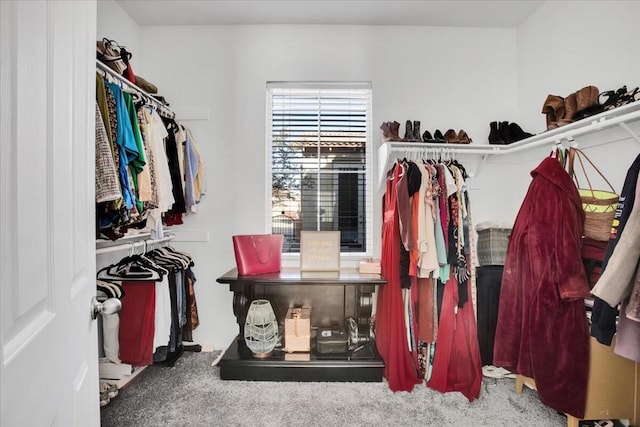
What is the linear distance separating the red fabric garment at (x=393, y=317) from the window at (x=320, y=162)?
1.61 feet

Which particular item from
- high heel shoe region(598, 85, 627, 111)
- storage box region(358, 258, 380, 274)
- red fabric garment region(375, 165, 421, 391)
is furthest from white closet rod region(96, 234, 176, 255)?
high heel shoe region(598, 85, 627, 111)

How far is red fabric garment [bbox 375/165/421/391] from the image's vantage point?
2012 mm

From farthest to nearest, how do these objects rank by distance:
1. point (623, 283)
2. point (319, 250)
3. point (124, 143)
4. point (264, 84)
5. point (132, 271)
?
point (264, 84)
point (319, 250)
point (132, 271)
point (124, 143)
point (623, 283)

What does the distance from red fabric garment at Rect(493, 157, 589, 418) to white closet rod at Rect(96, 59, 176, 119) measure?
7.88ft

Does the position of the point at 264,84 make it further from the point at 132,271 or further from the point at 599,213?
the point at 599,213

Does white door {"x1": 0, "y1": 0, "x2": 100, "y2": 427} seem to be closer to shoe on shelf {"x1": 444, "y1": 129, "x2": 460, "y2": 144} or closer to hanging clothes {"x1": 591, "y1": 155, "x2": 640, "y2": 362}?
hanging clothes {"x1": 591, "y1": 155, "x2": 640, "y2": 362}

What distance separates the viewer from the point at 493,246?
2383mm

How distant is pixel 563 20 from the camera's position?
→ 2.17m

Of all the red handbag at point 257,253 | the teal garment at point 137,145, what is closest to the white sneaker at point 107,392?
the red handbag at point 257,253

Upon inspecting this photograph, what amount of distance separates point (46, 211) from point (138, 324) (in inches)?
65.9

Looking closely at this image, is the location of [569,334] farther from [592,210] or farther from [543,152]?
[543,152]

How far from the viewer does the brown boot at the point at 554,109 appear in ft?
6.20

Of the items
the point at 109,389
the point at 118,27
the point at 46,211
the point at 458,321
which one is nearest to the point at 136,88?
the point at 118,27

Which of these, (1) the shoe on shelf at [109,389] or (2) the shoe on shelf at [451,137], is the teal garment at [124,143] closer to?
(1) the shoe on shelf at [109,389]
